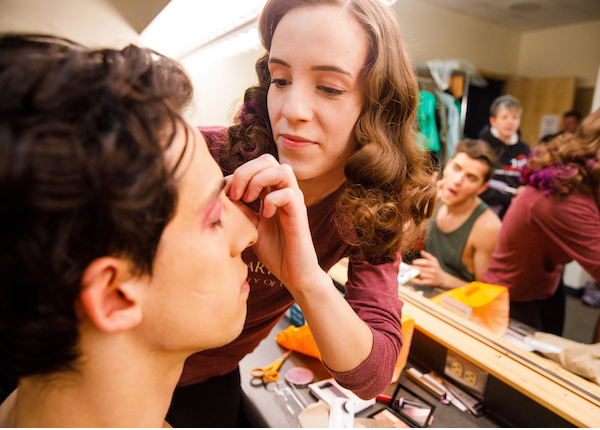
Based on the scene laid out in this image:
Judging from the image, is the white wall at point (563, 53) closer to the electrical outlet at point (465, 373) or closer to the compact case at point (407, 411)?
the electrical outlet at point (465, 373)

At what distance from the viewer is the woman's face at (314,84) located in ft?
2.55

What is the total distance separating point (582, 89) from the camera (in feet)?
12.9

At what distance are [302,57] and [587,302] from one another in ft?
13.0

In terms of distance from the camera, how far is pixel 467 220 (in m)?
2.29

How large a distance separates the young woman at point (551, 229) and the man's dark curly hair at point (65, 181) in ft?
5.87

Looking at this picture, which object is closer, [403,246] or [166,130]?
[166,130]

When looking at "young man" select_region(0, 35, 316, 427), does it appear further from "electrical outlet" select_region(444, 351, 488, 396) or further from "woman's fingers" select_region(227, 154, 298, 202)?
"electrical outlet" select_region(444, 351, 488, 396)

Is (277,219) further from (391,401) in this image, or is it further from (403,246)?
(391,401)

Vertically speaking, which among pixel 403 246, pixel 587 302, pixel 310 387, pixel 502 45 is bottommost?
pixel 587 302

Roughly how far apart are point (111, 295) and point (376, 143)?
687mm

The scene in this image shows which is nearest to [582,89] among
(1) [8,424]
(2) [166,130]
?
(2) [166,130]

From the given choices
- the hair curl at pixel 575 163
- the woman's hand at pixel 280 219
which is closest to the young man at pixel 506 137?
the hair curl at pixel 575 163

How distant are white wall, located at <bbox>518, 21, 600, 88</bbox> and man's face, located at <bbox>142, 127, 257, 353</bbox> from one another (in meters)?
3.35

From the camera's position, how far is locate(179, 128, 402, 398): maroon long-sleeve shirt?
2.83 ft
